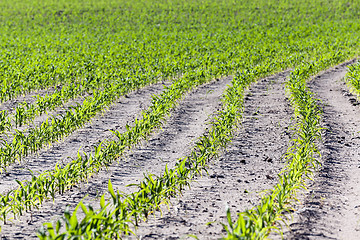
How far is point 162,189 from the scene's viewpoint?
18.6 feet

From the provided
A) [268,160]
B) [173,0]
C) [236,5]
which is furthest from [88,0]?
[268,160]

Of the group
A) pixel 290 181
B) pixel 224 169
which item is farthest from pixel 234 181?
pixel 290 181

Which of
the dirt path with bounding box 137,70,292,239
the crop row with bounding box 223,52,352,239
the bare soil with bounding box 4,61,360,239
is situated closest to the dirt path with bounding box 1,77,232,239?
the bare soil with bounding box 4,61,360,239

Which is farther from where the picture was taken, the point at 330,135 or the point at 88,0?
the point at 88,0

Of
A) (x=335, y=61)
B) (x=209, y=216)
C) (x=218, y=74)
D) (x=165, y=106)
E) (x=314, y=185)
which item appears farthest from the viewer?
(x=335, y=61)

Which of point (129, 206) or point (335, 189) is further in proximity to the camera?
point (335, 189)

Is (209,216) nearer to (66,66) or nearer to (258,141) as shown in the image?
(258,141)

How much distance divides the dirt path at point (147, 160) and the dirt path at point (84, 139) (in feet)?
1.94

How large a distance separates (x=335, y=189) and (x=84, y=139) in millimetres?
5117

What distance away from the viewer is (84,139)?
30.0 ft

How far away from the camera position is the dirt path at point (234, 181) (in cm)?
531

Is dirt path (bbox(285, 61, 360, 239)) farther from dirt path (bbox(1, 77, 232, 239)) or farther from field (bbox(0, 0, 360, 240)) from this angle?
dirt path (bbox(1, 77, 232, 239))

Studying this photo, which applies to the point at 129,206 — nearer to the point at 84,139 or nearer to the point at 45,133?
the point at 45,133

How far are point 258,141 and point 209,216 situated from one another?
349cm
